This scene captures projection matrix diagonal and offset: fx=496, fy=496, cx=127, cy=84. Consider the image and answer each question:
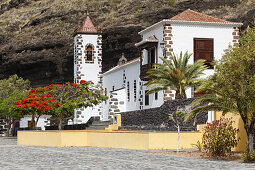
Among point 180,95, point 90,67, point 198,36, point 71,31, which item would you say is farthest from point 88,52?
point 180,95

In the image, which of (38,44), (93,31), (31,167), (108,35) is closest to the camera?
(31,167)

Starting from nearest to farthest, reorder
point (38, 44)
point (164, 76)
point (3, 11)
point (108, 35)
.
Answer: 1. point (164, 76)
2. point (108, 35)
3. point (38, 44)
4. point (3, 11)

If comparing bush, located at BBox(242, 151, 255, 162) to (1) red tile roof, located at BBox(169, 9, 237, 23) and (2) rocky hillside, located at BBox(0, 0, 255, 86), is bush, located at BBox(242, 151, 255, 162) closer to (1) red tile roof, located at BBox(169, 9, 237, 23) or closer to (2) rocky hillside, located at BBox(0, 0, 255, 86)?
(1) red tile roof, located at BBox(169, 9, 237, 23)

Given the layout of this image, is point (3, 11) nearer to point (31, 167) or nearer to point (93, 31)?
point (93, 31)

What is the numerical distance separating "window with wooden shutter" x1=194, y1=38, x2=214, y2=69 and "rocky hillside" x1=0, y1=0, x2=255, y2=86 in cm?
1470

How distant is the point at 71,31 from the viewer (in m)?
62.1

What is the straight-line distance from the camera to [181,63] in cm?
3209

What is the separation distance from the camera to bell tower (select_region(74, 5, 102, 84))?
163 ft

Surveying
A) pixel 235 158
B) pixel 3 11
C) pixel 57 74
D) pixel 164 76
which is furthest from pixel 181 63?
pixel 3 11

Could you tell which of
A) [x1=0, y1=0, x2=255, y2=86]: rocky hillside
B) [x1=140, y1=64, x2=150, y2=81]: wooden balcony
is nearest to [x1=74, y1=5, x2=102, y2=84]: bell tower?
[x1=0, y1=0, x2=255, y2=86]: rocky hillside

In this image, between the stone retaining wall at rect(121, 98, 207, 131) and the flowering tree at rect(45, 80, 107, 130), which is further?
the flowering tree at rect(45, 80, 107, 130)

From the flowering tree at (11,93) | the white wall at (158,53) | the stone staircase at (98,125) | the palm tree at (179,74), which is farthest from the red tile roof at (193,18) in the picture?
the flowering tree at (11,93)

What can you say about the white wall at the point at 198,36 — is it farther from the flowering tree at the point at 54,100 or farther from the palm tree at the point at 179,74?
the flowering tree at the point at 54,100

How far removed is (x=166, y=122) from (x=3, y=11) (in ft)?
212
